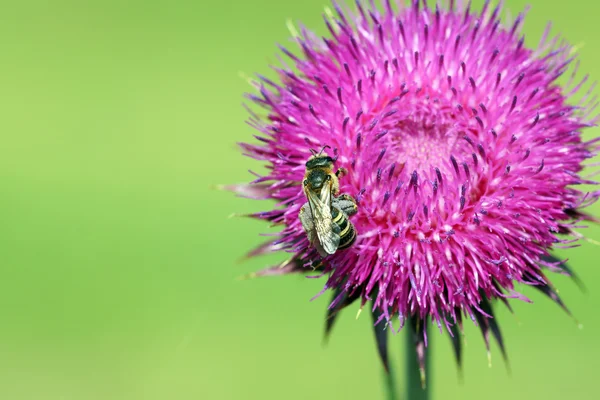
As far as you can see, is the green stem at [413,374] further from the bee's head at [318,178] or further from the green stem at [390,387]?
the bee's head at [318,178]

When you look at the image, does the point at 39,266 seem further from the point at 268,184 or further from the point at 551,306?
the point at 551,306

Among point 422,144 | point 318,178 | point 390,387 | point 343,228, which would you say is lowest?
point 390,387

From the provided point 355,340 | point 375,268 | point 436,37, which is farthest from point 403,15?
point 355,340

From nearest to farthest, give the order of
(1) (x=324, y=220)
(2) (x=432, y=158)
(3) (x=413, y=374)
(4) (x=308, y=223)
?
(1) (x=324, y=220)
(4) (x=308, y=223)
(2) (x=432, y=158)
(3) (x=413, y=374)

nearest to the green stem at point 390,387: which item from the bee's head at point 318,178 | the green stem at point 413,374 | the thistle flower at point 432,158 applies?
the green stem at point 413,374

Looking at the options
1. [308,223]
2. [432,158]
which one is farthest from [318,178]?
[432,158]

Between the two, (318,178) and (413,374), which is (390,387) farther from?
(318,178)
